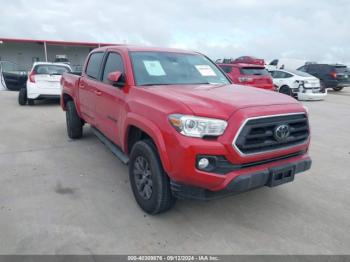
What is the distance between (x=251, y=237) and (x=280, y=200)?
38.8 inches

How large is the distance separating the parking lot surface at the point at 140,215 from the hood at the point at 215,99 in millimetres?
1292

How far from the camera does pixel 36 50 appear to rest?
34875 millimetres

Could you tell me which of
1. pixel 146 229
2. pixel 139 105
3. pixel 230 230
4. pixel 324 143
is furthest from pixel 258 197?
pixel 324 143

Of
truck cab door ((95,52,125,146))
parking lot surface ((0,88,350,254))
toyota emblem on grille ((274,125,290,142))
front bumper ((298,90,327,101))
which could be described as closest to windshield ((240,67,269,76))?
front bumper ((298,90,327,101))

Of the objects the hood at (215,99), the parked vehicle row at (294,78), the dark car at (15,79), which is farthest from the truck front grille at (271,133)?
the dark car at (15,79)

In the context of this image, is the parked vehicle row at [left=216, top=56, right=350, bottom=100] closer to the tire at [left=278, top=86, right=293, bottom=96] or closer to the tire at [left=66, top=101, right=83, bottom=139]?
the tire at [left=278, top=86, right=293, bottom=96]

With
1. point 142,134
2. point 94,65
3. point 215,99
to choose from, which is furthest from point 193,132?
point 94,65

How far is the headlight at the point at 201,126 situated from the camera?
264 centimetres

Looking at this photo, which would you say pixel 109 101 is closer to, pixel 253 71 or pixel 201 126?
pixel 201 126

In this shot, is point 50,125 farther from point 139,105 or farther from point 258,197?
point 258,197

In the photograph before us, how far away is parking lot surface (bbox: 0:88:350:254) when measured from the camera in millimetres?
2809

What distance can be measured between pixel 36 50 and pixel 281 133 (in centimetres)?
3779

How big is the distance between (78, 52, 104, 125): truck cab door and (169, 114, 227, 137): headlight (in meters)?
2.56

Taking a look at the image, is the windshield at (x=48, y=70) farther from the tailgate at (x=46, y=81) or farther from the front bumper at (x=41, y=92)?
the front bumper at (x=41, y=92)
